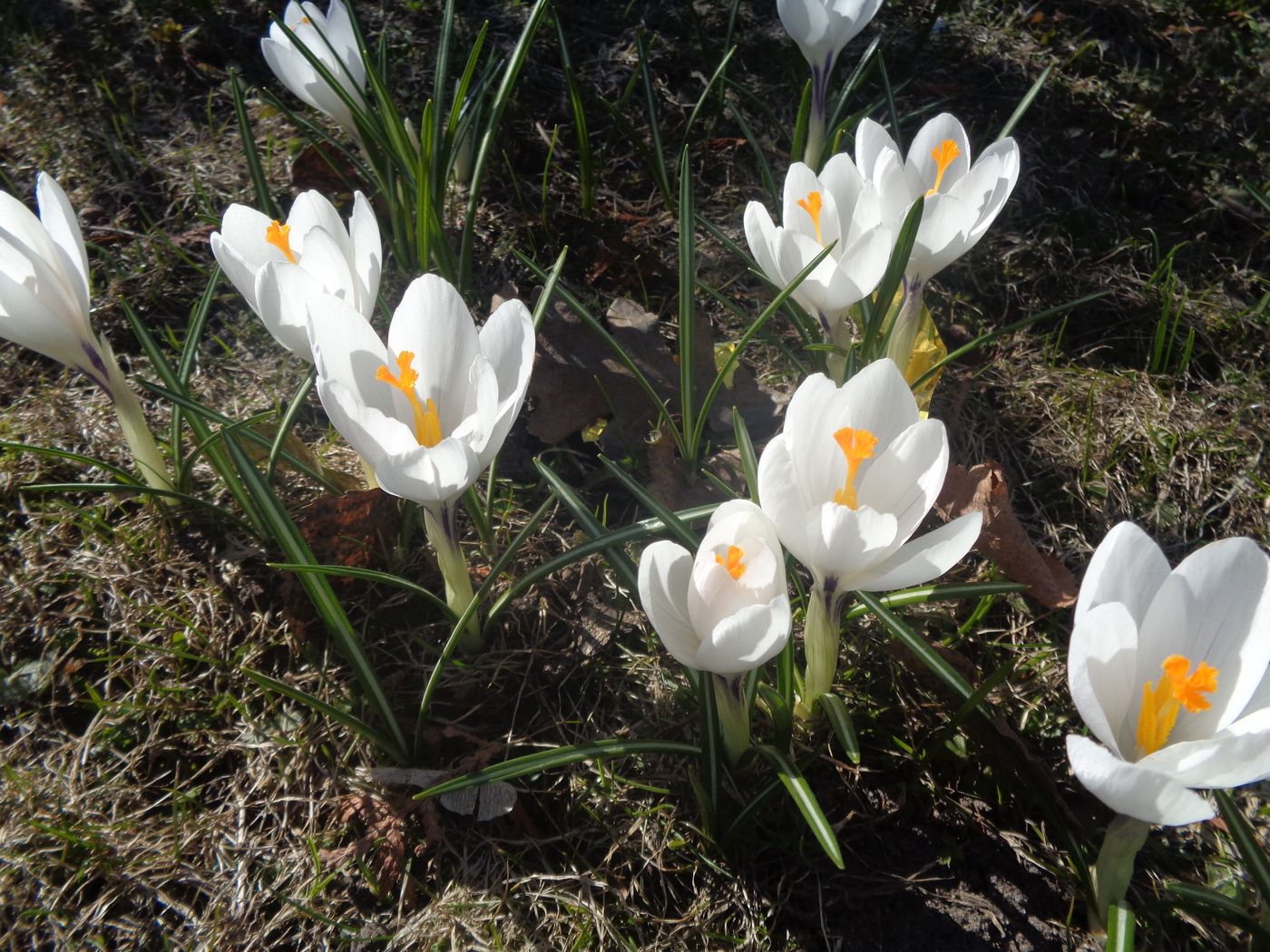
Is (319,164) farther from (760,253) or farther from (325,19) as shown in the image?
(760,253)

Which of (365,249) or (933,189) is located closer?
(365,249)

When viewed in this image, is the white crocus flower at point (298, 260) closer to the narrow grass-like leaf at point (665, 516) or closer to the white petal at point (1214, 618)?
the narrow grass-like leaf at point (665, 516)

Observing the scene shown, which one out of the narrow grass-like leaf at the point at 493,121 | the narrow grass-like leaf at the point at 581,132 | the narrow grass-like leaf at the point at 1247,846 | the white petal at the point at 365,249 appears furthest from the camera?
the narrow grass-like leaf at the point at 581,132

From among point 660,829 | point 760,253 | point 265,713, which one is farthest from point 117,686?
point 760,253

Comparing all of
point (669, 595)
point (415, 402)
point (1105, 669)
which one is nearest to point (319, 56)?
point (415, 402)

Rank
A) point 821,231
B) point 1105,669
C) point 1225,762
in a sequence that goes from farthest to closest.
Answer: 1. point 821,231
2. point 1105,669
3. point 1225,762

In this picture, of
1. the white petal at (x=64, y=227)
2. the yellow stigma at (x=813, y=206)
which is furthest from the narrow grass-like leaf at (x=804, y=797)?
the white petal at (x=64, y=227)

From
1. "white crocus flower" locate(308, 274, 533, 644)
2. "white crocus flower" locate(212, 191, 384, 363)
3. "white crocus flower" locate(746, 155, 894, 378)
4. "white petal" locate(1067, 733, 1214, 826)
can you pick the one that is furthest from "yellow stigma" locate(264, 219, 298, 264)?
"white petal" locate(1067, 733, 1214, 826)

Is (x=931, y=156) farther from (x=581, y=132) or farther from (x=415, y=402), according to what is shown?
(x=415, y=402)
